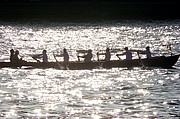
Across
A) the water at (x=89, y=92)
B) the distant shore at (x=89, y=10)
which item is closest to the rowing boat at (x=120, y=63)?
the water at (x=89, y=92)

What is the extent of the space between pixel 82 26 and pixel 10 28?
1462cm

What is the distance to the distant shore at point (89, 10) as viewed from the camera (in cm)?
16125

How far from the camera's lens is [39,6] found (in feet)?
532

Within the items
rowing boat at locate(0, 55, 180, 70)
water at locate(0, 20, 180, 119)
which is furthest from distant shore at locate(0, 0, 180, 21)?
rowing boat at locate(0, 55, 180, 70)

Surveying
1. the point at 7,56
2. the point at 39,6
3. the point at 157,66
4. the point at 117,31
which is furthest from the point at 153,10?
the point at 157,66

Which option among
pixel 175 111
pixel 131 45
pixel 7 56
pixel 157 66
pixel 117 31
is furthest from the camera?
pixel 117 31

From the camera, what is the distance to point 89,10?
536ft

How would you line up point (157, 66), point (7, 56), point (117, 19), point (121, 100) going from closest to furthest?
point (121, 100)
point (157, 66)
point (7, 56)
point (117, 19)

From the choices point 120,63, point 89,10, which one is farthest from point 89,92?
point 89,10

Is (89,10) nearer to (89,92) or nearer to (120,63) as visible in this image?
(120,63)

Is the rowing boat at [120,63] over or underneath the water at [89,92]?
over

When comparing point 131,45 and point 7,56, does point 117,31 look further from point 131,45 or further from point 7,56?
point 7,56

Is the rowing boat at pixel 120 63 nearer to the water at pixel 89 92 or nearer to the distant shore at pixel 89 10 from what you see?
the water at pixel 89 92

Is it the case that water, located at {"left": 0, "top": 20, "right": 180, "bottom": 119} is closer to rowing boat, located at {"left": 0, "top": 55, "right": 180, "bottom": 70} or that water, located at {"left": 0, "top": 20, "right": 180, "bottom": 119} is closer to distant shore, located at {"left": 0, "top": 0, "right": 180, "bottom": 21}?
rowing boat, located at {"left": 0, "top": 55, "right": 180, "bottom": 70}
